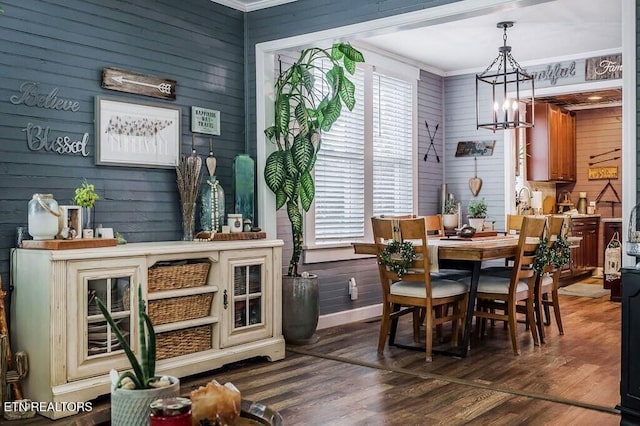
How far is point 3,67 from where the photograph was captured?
11.8 feet

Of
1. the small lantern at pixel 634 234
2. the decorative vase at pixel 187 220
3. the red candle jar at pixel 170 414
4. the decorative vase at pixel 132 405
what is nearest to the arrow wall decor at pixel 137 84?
the decorative vase at pixel 187 220

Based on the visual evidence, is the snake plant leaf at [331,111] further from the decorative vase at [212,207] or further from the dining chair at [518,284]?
the dining chair at [518,284]

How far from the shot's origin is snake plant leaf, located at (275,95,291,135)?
500cm

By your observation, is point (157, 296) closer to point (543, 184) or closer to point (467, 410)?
point (467, 410)

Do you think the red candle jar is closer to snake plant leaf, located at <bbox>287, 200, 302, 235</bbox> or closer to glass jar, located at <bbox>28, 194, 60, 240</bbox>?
glass jar, located at <bbox>28, 194, 60, 240</bbox>

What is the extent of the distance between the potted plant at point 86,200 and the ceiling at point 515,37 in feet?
6.73

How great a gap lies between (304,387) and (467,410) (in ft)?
3.30

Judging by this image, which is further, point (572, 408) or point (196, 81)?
point (196, 81)

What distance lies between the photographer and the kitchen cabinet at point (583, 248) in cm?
870

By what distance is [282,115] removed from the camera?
501cm

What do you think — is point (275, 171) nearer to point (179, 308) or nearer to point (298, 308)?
point (298, 308)

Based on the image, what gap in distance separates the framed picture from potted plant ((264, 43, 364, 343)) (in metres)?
0.81

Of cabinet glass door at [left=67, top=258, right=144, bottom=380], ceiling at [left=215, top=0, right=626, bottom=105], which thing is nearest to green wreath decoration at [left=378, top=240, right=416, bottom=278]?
ceiling at [left=215, top=0, right=626, bottom=105]

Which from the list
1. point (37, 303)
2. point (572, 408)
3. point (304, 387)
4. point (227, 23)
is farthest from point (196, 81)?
point (572, 408)
